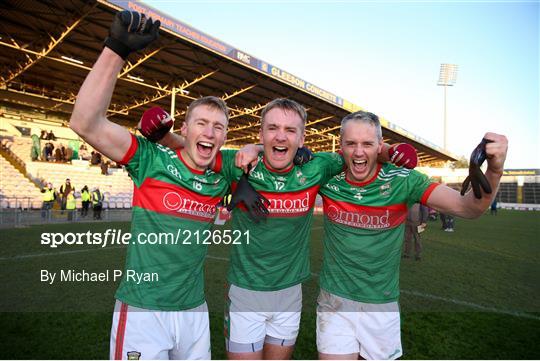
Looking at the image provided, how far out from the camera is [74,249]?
9227 millimetres

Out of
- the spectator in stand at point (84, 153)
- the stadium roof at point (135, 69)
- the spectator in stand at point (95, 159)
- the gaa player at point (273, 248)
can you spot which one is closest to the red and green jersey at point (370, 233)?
the gaa player at point (273, 248)

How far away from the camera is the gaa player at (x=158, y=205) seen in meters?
1.99

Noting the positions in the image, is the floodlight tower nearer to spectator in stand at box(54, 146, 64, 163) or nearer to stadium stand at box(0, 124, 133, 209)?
stadium stand at box(0, 124, 133, 209)

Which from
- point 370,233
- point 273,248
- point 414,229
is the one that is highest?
point 370,233

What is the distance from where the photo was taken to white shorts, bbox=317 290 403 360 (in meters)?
2.68

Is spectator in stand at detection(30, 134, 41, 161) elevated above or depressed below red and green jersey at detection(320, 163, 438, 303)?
above

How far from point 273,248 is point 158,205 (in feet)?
3.12

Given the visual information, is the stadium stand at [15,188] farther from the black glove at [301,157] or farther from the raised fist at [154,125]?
the black glove at [301,157]

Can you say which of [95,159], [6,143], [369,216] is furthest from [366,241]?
[6,143]

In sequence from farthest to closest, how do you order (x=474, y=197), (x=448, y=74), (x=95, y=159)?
(x=448, y=74), (x=95, y=159), (x=474, y=197)

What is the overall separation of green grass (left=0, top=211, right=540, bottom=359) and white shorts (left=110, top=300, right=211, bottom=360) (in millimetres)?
1646

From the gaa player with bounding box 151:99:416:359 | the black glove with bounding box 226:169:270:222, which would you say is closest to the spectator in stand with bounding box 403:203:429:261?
the gaa player with bounding box 151:99:416:359

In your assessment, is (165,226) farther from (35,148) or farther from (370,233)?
(35,148)

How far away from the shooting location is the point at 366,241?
2.86 meters
